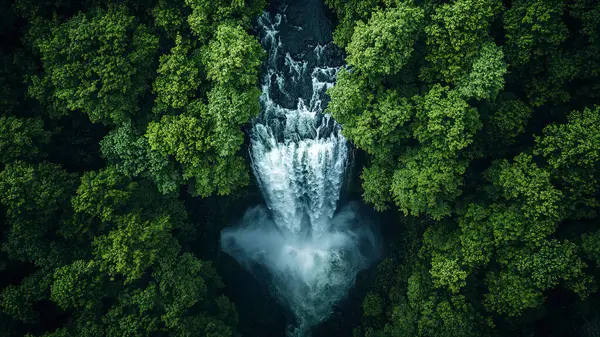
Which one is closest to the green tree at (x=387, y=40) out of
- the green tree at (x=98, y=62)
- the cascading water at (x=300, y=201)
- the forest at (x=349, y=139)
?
the forest at (x=349, y=139)

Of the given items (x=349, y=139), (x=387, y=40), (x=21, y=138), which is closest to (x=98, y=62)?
(x=21, y=138)

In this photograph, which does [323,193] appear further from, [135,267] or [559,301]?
[559,301]

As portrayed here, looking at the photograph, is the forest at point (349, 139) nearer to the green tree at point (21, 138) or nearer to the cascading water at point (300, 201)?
the green tree at point (21, 138)

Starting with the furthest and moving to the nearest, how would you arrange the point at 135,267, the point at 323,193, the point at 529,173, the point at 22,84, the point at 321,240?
the point at 321,240
the point at 323,193
the point at 22,84
the point at 135,267
the point at 529,173

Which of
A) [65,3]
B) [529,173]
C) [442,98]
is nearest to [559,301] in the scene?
[529,173]

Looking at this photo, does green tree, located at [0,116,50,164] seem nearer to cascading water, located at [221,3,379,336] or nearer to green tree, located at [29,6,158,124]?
green tree, located at [29,6,158,124]

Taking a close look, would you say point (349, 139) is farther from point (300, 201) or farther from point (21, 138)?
point (21, 138)
